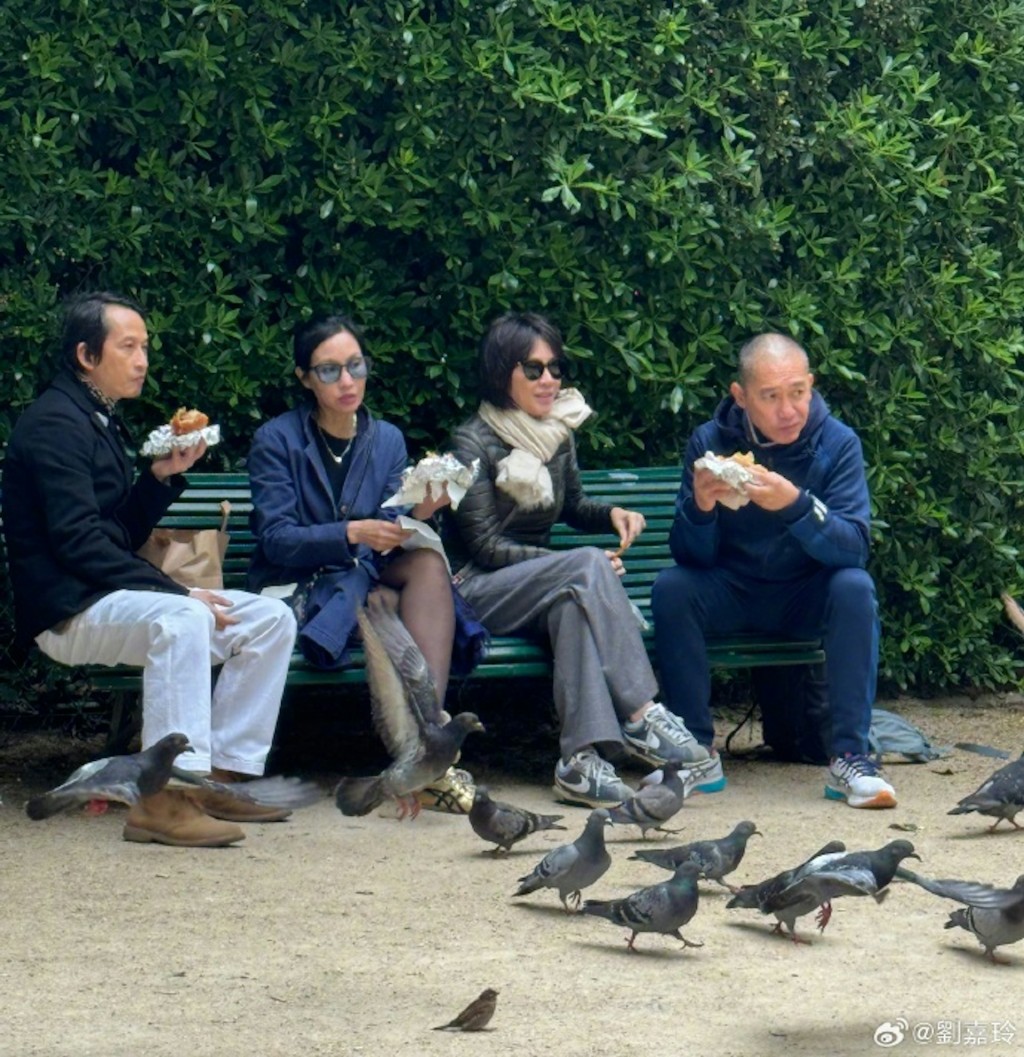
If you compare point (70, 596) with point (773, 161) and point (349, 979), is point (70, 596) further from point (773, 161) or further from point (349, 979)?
point (773, 161)

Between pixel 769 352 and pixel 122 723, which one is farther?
pixel 122 723

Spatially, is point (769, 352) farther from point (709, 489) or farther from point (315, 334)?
point (315, 334)

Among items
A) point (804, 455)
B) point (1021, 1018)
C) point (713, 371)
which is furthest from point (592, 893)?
point (713, 371)

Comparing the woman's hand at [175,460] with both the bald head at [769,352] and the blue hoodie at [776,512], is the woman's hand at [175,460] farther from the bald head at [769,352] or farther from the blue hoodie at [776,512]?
the bald head at [769,352]

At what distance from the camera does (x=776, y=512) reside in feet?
23.4

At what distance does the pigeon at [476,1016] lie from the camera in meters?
4.36

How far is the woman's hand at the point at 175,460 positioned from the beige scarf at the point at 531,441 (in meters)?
1.10

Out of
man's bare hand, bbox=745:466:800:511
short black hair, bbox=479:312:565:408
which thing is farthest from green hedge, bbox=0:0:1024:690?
man's bare hand, bbox=745:466:800:511

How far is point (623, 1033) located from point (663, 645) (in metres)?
3.01

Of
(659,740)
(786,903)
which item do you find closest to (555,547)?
(659,740)

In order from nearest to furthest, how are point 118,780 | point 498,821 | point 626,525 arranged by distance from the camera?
point 118,780
point 498,821
point 626,525

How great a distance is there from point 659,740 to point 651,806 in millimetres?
760

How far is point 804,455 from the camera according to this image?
7.30 metres

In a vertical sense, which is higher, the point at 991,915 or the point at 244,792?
the point at 991,915
